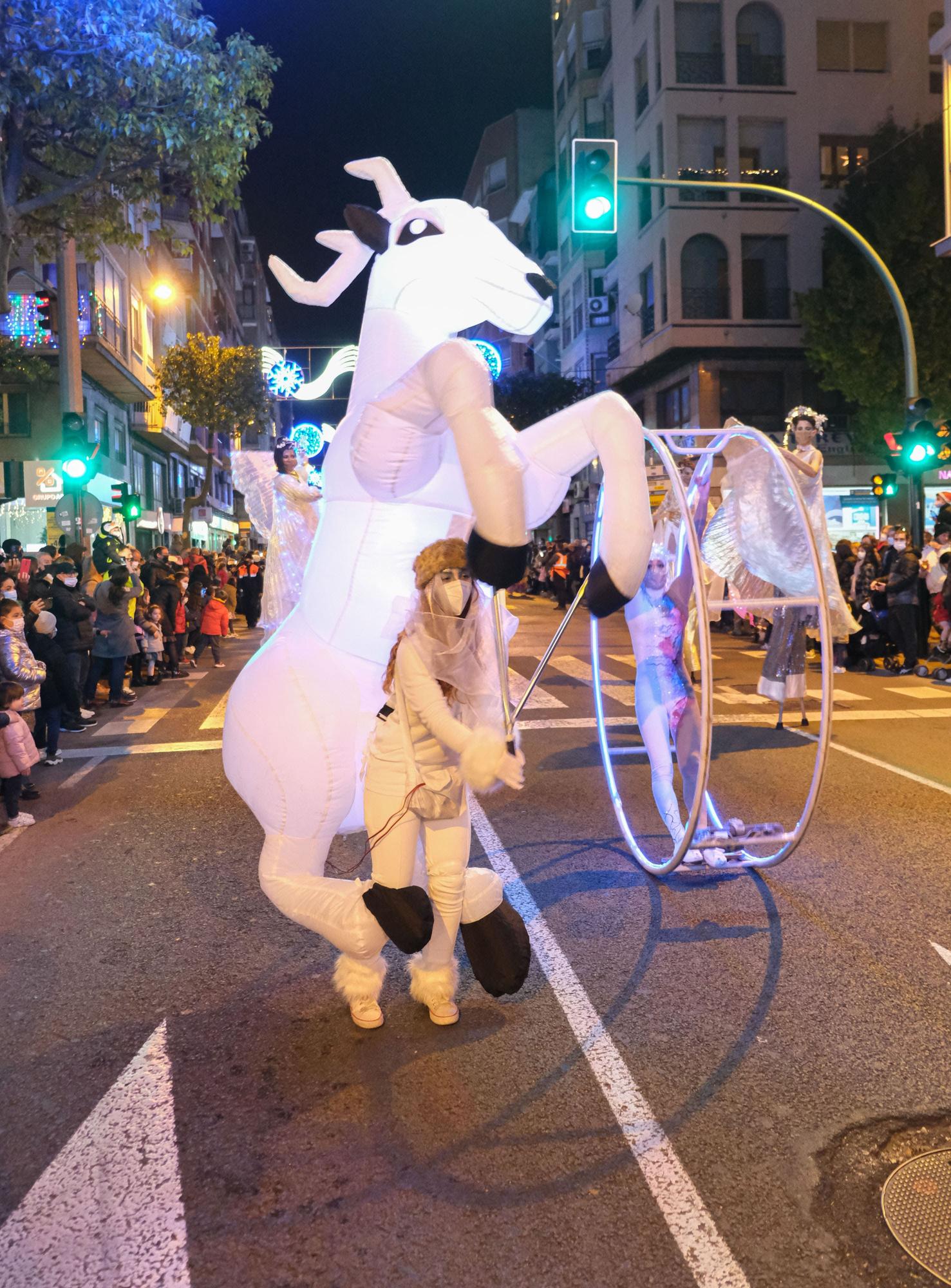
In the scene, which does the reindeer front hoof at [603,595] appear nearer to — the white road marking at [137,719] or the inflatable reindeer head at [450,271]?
the inflatable reindeer head at [450,271]

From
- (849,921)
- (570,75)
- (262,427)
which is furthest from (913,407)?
(570,75)

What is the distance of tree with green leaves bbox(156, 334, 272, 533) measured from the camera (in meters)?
38.7

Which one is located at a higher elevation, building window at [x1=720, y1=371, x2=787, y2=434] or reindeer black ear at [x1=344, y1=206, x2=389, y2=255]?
building window at [x1=720, y1=371, x2=787, y2=434]

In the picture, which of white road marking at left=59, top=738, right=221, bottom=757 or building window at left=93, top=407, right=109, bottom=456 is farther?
building window at left=93, top=407, right=109, bottom=456

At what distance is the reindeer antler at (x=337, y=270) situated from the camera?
4.40 meters

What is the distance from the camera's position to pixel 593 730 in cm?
1047

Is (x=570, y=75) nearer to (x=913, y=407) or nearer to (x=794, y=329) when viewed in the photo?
(x=794, y=329)

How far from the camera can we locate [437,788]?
11.9 feet

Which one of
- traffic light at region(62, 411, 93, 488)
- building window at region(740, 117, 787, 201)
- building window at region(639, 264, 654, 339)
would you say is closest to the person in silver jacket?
traffic light at region(62, 411, 93, 488)

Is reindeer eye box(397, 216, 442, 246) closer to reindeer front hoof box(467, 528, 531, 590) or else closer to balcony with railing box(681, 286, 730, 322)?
reindeer front hoof box(467, 528, 531, 590)

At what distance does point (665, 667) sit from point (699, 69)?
35.1 m

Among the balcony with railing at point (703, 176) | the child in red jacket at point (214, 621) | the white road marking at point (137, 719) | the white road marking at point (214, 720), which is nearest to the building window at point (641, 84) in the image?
the balcony with railing at point (703, 176)

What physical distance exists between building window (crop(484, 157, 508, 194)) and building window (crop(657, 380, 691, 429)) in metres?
40.6

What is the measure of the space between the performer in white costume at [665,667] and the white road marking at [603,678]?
4.73 m
